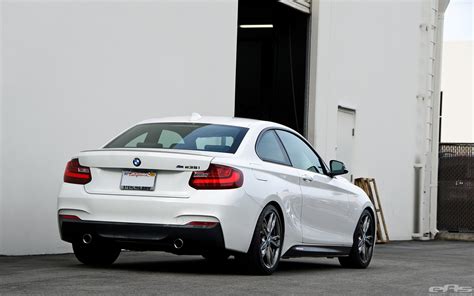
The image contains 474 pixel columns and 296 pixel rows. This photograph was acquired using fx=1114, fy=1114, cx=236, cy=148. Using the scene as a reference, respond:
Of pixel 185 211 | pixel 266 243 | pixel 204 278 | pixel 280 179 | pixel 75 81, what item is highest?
pixel 75 81

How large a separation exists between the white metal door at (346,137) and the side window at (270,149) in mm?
9871

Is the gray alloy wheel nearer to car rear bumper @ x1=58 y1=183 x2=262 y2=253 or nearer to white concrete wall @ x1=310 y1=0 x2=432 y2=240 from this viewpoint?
car rear bumper @ x1=58 y1=183 x2=262 y2=253

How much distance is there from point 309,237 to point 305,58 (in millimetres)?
9481

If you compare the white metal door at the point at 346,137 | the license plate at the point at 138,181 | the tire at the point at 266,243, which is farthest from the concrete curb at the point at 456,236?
the license plate at the point at 138,181

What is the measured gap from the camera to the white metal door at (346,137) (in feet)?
67.5

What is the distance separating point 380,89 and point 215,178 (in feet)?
45.3

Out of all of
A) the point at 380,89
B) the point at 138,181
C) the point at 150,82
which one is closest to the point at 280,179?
the point at 138,181

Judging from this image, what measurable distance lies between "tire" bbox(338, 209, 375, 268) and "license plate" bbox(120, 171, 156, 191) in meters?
3.50

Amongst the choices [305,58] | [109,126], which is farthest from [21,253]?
[305,58]

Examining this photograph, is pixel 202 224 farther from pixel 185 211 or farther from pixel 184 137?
pixel 184 137

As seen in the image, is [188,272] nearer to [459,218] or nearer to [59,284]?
[59,284]

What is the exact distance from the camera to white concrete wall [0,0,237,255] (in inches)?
453

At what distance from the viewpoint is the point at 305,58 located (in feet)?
65.3

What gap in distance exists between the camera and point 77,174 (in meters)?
9.58
